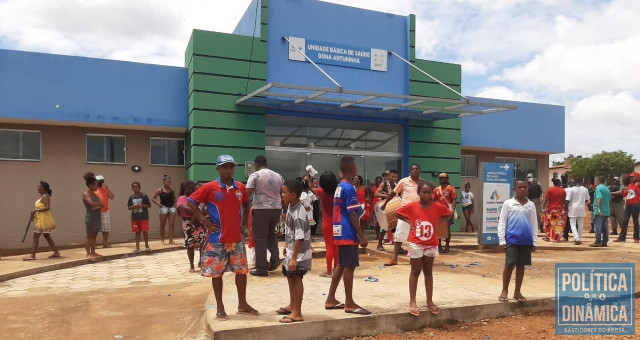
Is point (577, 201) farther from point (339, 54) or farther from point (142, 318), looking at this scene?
point (142, 318)

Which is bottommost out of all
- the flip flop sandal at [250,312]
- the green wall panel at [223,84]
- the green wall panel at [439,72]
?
the flip flop sandal at [250,312]

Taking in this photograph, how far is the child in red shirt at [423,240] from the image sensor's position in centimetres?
523

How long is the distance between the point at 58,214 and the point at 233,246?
1083cm

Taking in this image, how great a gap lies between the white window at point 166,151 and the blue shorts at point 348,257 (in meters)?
11.0

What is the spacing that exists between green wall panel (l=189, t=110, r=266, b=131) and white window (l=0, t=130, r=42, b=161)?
14.1 ft

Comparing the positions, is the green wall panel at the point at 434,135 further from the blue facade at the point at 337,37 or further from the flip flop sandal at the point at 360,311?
the flip flop sandal at the point at 360,311

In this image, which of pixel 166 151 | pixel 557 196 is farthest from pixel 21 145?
pixel 557 196

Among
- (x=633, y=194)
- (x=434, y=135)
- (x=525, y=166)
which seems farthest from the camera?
(x=525, y=166)

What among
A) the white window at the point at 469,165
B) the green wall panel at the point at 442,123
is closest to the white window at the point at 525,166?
the white window at the point at 469,165

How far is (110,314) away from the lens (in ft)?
19.0

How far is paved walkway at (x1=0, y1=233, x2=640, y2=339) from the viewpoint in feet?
15.8

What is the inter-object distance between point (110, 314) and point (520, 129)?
16479mm

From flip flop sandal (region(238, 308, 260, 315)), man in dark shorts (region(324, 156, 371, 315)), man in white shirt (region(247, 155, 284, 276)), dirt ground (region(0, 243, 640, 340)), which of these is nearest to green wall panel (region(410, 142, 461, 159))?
dirt ground (region(0, 243, 640, 340))

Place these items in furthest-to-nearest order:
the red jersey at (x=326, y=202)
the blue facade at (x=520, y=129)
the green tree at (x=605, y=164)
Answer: the green tree at (x=605, y=164)
the blue facade at (x=520, y=129)
the red jersey at (x=326, y=202)
